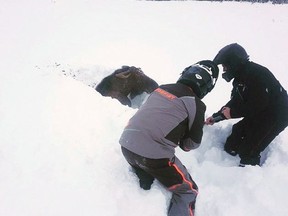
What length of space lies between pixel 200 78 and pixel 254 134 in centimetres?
122

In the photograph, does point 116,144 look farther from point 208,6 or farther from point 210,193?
point 208,6

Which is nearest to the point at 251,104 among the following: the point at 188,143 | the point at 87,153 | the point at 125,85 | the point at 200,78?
the point at 200,78

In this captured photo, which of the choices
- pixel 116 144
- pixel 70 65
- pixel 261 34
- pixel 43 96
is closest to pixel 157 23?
pixel 261 34

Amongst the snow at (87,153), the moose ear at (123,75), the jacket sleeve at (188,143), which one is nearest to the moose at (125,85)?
the moose ear at (123,75)

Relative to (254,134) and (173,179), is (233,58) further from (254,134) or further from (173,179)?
(173,179)

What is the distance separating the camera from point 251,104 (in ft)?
11.0

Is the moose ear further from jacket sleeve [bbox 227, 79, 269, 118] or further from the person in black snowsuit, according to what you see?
jacket sleeve [bbox 227, 79, 269, 118]

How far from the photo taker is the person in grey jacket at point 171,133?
2562 millimetres

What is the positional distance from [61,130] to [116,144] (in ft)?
1.93

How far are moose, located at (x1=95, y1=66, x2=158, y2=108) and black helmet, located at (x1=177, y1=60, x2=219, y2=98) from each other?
241 cm

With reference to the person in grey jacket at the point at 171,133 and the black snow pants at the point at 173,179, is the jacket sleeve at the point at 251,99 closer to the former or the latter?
the person in grey jacket at the point at 171,133

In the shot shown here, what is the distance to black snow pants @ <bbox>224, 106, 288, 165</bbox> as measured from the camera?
3443 millimetres

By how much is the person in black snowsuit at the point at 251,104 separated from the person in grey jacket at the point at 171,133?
1.98 ft

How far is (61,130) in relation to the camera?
3328mm
